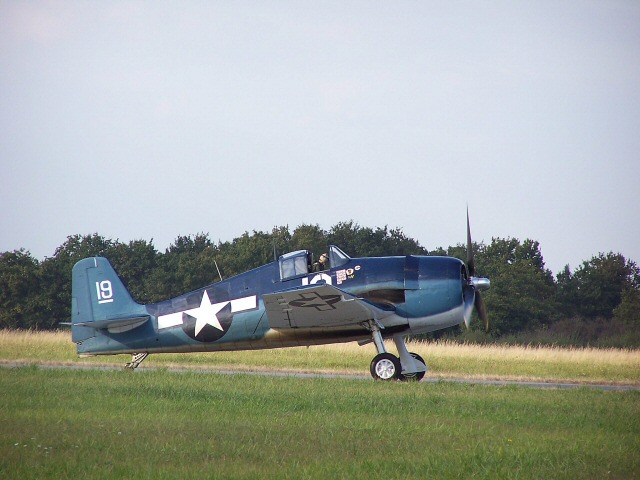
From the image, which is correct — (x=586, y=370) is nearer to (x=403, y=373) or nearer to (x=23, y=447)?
(x=403, y=373)

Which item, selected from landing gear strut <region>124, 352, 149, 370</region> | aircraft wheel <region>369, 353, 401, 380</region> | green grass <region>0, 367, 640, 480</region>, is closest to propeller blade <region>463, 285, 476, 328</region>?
aircraft wheel <region>369, 353, 401, 380</region>

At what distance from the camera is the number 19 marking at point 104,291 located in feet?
59.1

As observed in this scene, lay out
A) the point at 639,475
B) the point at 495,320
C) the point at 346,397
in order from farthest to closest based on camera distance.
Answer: the point at 495,320
the point at 346,397
the point at 639,475

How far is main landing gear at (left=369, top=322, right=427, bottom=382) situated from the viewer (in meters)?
15.8

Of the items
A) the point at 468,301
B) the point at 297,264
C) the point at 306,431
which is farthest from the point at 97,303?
the point at 306,431

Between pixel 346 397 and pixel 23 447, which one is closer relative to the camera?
pixel 23 447

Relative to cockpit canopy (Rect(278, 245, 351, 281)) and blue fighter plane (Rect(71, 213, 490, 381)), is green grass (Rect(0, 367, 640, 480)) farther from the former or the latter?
cockpit canopy (Rect(278, 245, 351, 281))

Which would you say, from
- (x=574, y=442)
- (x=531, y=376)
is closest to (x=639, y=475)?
(x=574, y=442)

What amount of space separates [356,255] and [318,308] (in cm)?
3343

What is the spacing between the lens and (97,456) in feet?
25.0

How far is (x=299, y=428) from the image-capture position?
9.50m

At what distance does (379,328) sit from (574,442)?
7288 millimetres

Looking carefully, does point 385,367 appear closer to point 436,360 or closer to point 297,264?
point 297,264

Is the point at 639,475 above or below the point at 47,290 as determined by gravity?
below
